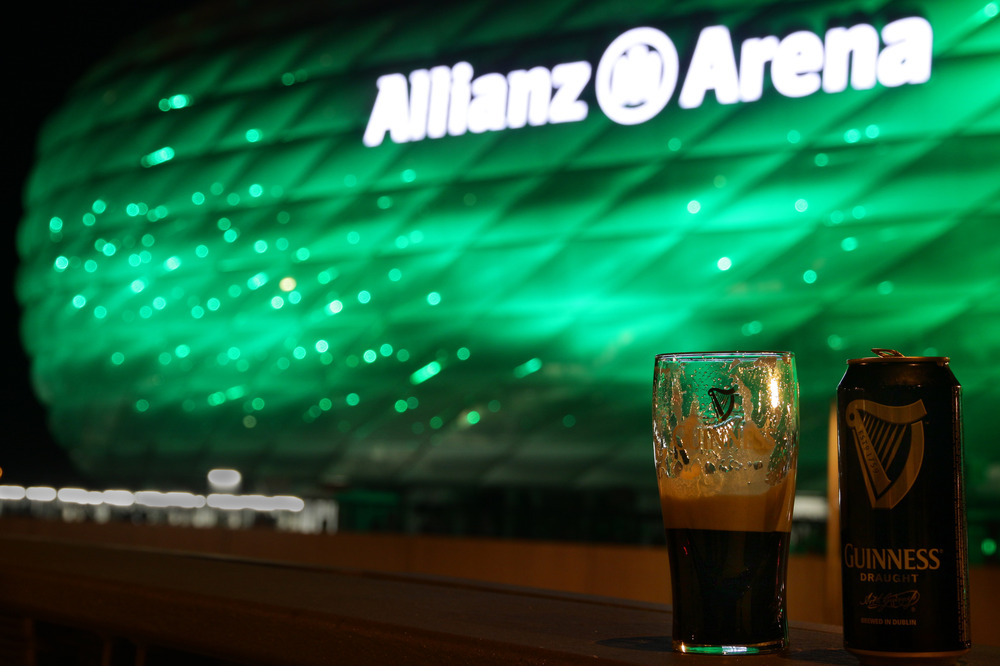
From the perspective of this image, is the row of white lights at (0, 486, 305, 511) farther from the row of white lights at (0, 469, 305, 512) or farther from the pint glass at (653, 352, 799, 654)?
the pint glass at (653, 352, 799, 654)

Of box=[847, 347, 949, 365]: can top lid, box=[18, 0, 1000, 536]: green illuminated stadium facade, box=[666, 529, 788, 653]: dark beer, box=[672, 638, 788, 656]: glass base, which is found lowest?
box=[672, 638, 788, 656]: glass base

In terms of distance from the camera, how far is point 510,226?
468 inches

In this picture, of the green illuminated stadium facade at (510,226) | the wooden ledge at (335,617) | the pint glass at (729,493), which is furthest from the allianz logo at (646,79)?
the pint glass at (729,493)

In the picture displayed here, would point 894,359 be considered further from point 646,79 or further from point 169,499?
point 169,499

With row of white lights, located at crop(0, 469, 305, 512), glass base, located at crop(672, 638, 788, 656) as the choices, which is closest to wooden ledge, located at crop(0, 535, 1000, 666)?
glass base, located at crop(672, 638, 788, 656)

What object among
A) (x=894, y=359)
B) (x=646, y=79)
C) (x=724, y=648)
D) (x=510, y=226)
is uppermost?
(x=646, y=79)

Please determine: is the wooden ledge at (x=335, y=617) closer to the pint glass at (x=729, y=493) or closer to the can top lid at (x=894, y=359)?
the pint glass at (x=729, y=493)

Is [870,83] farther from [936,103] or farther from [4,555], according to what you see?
[4,555]

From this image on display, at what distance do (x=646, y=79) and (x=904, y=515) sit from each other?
1083cm

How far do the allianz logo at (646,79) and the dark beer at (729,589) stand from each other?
9.89m

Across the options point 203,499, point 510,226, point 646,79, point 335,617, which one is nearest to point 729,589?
point 335,617

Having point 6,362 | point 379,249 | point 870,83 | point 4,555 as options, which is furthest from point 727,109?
point 6,362

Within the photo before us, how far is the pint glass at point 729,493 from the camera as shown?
842 mm

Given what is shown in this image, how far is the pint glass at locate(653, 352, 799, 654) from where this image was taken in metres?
0.84
